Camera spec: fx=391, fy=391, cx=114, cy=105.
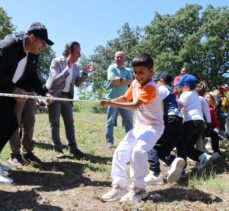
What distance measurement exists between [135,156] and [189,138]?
2.06 meters

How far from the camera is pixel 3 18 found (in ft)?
155

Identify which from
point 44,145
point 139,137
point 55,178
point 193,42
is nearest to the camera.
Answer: point 139,137

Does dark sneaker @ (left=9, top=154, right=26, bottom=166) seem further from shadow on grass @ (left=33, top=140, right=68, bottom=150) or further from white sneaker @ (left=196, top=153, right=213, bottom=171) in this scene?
white sneaker @ (left=196, top=153, right=213, bottom=171)

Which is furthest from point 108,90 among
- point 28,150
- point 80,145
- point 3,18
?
point 3,18

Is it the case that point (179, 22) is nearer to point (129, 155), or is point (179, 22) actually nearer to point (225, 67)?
point (225, 67)

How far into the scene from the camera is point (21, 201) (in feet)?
14.4

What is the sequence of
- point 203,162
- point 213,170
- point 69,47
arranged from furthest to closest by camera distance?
1. point 69,47
2. point 213,170
3. point 203,162

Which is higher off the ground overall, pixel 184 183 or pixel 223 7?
pixel 223 7

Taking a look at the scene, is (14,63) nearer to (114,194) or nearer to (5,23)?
(114,194)

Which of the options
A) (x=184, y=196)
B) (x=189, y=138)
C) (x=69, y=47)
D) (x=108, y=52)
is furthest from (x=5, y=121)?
(x=108, y=52)

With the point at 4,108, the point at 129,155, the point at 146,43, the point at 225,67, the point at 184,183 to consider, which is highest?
the point at 146,43

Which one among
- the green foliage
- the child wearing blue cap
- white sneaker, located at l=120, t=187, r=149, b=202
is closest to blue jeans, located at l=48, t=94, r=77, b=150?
the child wearing blue cap

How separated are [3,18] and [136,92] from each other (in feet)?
150

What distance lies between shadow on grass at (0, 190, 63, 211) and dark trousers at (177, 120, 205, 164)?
2.52 meters
